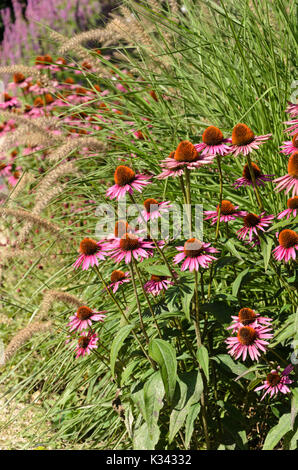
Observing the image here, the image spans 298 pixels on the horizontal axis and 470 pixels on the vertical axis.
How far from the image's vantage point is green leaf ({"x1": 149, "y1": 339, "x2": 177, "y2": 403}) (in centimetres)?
148

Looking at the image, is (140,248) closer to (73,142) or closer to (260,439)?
(73,142)

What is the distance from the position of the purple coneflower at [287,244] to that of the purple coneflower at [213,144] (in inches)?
11.2

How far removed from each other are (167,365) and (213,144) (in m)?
0.64

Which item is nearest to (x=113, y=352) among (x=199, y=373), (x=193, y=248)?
(x=199, y=373)

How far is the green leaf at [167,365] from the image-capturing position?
Answer: 1477 mm

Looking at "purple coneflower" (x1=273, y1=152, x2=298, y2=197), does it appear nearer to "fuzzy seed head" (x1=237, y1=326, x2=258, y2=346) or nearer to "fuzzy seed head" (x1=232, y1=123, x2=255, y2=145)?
"fuzzy seed head" (x1=232, y1=123, x2=255, y2=145)

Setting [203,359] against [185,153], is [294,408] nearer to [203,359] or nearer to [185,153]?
[203,359]

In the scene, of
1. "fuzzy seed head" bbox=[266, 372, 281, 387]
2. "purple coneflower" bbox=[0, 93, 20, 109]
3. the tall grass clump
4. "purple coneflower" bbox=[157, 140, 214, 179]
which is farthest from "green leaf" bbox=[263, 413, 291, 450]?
"purple coneflower" bbox=[0, 93, 20, 109]

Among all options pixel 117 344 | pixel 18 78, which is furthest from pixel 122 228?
pixel 18 78

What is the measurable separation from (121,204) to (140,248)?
51 centimetres

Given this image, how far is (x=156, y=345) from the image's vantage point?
1577 millimetres

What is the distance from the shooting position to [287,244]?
160 centimetres

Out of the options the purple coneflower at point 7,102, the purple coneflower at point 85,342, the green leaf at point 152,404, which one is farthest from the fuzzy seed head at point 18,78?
the green leaf at point 152,404

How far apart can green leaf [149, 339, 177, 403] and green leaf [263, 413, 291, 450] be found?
1.13ft
